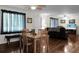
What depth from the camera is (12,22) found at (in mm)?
3049

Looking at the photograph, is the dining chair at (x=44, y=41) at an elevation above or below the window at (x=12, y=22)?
below

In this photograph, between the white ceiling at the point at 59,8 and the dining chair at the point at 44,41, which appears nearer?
the white ceiling at the point at 59,8

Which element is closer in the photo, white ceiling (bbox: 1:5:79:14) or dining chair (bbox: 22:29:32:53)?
white ceiling (bbox: 1:5:79:14)

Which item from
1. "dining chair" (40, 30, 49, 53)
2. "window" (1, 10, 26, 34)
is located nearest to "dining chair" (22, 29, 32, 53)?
"window" (1, 10, 26, 34)

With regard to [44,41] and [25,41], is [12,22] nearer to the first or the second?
[25,41]

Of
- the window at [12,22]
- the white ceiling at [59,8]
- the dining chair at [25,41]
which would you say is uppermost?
the white ceiling at [59,8]

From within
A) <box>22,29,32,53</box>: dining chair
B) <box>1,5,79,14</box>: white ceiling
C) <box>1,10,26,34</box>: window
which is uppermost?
<box>1,5,79,14</box>: white ceiling

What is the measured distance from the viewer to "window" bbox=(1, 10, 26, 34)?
9.91 feet

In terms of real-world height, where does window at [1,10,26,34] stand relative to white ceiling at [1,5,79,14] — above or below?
below

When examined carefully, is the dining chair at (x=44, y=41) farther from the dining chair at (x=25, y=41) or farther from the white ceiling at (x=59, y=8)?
the white ceiling at (x=59, y=8)

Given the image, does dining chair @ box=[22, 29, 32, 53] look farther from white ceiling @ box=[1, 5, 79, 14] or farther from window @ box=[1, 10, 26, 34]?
white ceiling @ box=[1, 5, 79, 14]

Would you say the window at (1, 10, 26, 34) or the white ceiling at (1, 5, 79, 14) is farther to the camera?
the window at (1, 10, 26, 34)

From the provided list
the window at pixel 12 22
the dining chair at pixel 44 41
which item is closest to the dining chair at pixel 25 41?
the window at pixel 12 22

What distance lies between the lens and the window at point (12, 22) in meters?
3.02
